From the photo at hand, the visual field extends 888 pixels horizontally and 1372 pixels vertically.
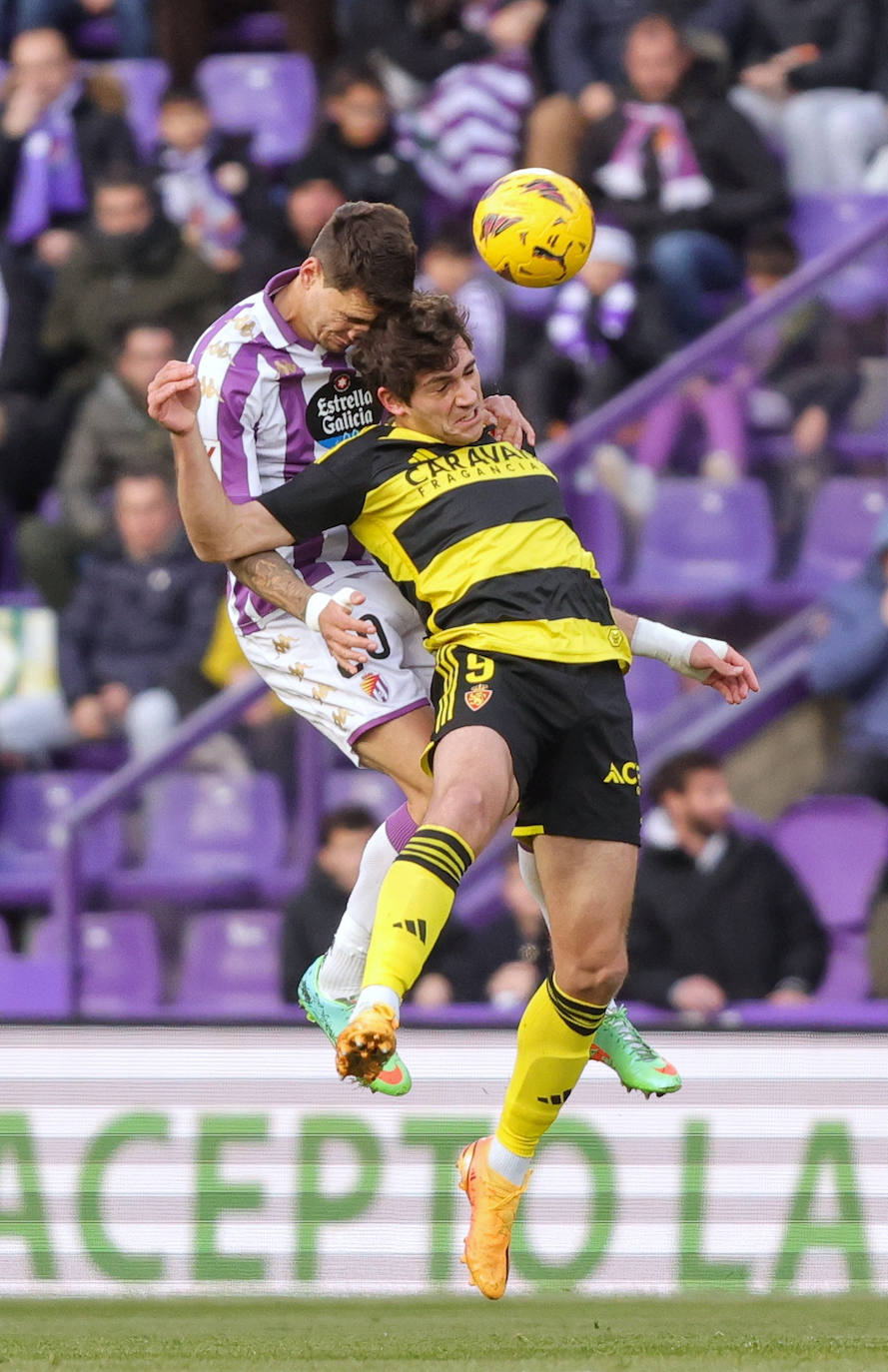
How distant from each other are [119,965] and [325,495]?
121 inches

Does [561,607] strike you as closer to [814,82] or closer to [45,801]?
[45,801]

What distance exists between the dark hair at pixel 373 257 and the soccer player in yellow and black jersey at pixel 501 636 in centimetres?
8

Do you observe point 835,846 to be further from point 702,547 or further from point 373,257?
point 373,257

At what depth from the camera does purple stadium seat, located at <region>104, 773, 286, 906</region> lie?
773cm

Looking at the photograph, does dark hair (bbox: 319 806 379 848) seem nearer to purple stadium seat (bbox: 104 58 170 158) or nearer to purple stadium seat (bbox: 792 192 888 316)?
purple stadium seat (bbox: 792 192 888 316)

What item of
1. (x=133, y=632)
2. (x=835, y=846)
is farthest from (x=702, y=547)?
(x=133, y=632)

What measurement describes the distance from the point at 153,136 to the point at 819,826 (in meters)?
5.38

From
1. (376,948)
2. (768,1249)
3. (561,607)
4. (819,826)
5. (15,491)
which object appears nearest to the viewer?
(376,948)

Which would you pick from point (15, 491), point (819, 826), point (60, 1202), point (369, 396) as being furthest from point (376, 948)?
point (15, 491)

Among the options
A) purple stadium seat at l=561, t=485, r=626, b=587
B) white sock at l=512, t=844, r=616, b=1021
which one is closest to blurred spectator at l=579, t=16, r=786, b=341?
purple stadium seat at l=561, t=485, r=626, b=587

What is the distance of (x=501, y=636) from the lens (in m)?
5.09

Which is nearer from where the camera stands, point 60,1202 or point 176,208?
point 60,1202

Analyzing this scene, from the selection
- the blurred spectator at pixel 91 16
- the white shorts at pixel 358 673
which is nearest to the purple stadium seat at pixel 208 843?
→ the white shorts at pixel 358 673

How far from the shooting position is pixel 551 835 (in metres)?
5.22
